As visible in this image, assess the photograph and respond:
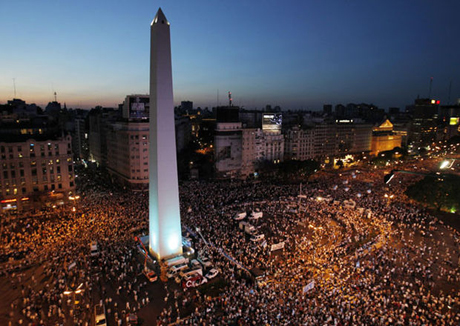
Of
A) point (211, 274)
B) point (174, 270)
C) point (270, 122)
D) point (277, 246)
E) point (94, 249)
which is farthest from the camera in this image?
point (270, 122)

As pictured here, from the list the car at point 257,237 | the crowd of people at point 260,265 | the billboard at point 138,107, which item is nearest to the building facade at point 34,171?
the crowd of people at point 260,265

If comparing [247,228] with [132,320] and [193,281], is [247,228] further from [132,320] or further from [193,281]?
[132,320]

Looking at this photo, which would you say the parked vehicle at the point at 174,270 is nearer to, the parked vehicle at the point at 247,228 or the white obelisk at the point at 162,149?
the white obelisk at the point at 162,149

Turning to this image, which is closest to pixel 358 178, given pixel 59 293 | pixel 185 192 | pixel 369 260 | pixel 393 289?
pixel 185 192

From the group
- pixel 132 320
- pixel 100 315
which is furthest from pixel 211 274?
pixel 100 315

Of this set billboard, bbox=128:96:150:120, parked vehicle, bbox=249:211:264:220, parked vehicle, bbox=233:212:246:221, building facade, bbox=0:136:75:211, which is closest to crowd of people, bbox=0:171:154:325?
building facade, bbox=0:136:75:211

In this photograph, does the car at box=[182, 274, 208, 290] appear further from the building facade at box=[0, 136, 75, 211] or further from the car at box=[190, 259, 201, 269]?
the building facade at box=[0, 136, 75, 211]
